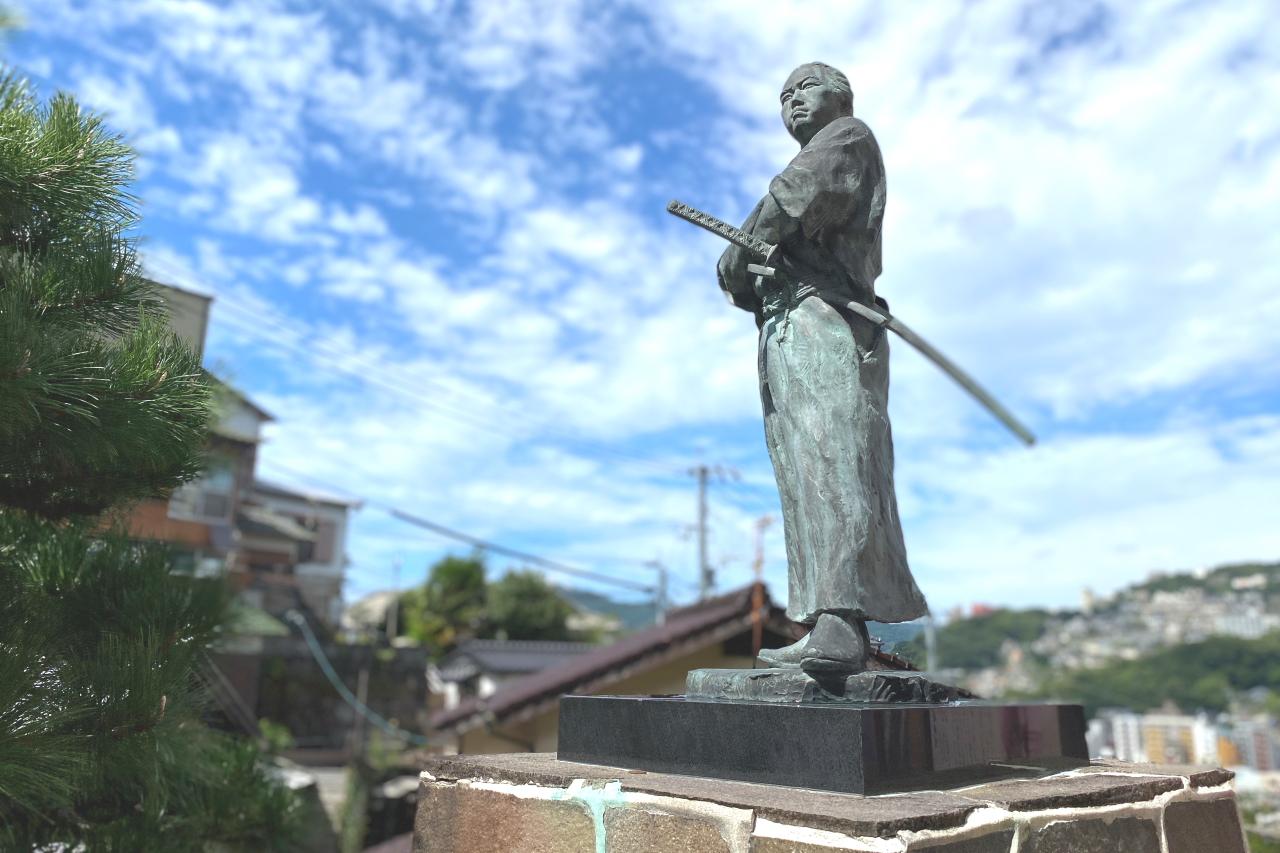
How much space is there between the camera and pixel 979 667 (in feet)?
297

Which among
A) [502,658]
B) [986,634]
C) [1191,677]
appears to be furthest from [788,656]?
[986,634]

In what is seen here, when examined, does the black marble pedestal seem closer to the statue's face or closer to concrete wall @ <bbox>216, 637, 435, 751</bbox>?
the statue's face

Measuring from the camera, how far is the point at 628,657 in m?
9.34

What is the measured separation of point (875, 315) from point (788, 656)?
1109mm

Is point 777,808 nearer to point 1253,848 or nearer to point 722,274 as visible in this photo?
point 722,274

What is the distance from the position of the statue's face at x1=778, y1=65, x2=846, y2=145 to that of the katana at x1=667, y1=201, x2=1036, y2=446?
19.4 inches

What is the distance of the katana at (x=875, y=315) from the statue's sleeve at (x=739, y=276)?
62 mm

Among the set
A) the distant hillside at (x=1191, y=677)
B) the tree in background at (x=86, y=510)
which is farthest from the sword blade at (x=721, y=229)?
the distant hillside at (x=1191, y=677)

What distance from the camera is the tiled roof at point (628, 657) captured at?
934 cm

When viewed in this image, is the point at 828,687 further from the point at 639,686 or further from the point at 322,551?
the point at 322,551

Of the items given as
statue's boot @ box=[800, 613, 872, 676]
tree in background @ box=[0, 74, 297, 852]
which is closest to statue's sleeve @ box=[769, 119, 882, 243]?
statue's boot @ box=[800, 613, 872, 676]

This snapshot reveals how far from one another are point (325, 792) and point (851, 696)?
18079 mm

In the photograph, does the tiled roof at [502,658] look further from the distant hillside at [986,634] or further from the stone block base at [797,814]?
the distant hillside at [986,634]

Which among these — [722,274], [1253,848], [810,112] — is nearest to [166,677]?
[722,274]
